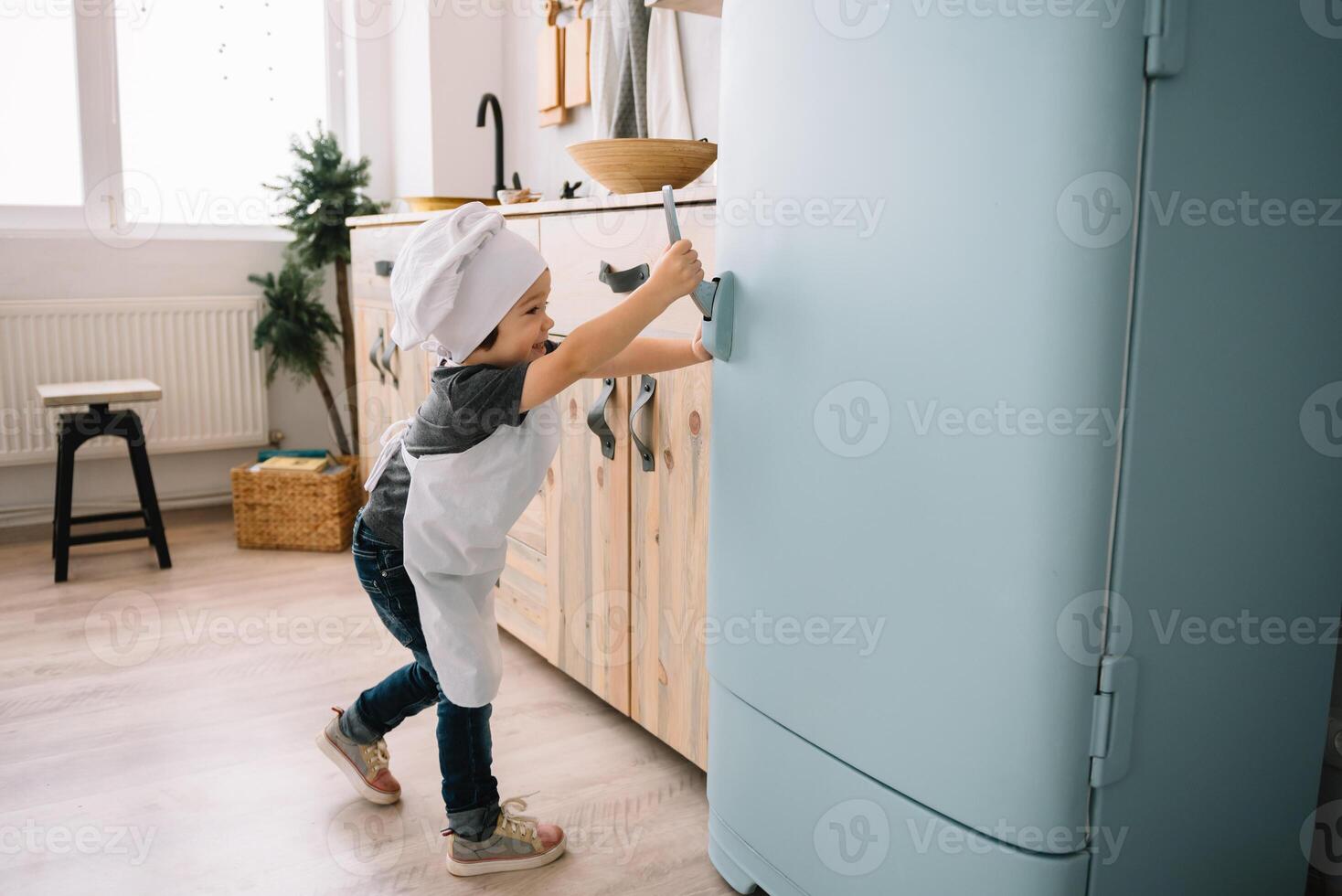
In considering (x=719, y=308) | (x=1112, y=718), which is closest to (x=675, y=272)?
(x=719, y=308)

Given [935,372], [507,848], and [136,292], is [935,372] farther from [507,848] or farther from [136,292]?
[136,292]

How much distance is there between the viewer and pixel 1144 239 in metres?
0.93

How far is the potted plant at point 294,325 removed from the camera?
130 inches

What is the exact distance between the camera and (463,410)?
4.33 ft

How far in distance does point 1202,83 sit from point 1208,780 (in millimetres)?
732

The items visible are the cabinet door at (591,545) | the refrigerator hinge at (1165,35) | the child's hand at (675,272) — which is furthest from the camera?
the cabinet door at (591,545)

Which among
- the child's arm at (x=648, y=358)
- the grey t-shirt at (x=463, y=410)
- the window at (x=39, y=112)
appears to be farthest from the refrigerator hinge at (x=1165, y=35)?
the window at (x=39, y=112)

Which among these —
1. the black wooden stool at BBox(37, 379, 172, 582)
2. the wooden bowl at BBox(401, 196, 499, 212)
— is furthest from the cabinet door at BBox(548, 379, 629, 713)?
the black wooden stool at BBox(37, 379, 172, 582)

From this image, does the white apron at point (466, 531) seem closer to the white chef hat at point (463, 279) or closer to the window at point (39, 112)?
the white chef hat at point (463, 279)

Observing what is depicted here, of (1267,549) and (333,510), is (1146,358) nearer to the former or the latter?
(1267,549)

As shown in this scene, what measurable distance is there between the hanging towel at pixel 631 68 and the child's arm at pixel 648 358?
46.9 inches

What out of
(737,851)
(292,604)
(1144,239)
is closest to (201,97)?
(292,604)

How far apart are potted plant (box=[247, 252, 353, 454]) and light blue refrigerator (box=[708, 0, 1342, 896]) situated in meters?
2.41

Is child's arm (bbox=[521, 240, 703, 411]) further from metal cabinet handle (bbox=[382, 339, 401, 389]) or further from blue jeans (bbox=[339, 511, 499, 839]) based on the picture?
metal cabinet handle (bbox=[382, 339, 401, 389])
